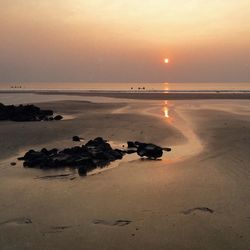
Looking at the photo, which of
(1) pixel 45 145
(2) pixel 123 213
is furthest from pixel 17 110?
(2) pixel 123 213

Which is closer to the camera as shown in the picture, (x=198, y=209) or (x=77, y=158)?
(x=198, y=209)

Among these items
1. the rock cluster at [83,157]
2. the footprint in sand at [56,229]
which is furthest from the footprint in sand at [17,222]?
the rock cluster at [83,157]

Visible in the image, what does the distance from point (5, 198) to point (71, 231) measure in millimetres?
2565

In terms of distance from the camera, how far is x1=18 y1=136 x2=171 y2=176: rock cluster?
1209cm

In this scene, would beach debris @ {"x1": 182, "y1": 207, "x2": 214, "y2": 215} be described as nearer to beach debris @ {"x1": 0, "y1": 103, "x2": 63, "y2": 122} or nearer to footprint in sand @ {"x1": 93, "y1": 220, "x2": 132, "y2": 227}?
footprint in sand @ {"x1": 93, "y1": 220, "x2": 132, "y2": 227}

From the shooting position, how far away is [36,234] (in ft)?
A: 22.4

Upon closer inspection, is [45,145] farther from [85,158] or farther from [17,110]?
[17,110]

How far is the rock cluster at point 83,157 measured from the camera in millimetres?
12086

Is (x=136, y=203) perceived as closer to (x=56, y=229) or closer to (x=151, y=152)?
(x=56, y=229)

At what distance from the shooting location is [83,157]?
1241 centimetres

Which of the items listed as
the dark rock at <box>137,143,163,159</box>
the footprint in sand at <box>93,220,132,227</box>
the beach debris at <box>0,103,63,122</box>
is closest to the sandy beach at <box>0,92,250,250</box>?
the footprint in sand at <box>93,220,132,227</box>

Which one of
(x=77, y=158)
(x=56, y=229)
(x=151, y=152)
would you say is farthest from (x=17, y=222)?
(x=151, y=152)

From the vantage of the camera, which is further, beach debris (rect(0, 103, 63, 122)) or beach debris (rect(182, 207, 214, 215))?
beach debris (rect(0, 103, 63, 122))

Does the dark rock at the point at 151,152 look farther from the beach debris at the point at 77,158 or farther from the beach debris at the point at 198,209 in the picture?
the beach debris at the point at 198,209
